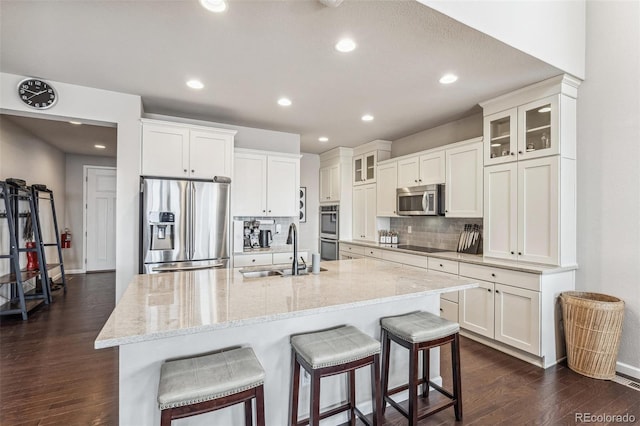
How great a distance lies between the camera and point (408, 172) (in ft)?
14.7

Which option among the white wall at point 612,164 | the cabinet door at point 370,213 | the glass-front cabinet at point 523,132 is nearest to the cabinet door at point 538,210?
the glass-front cabinet at point 523,132

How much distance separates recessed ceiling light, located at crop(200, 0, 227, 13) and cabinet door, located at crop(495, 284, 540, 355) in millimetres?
3272

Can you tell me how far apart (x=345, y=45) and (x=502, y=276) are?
2542mm

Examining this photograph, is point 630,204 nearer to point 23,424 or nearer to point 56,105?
point 23,424

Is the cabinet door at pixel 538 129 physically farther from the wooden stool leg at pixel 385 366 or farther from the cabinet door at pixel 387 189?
the wooden stool leg at pixel 385 366

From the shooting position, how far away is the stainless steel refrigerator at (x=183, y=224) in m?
3.17

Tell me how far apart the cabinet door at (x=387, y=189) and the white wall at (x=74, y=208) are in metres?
6.45

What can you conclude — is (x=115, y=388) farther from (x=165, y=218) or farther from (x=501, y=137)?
(x=501, y=137)

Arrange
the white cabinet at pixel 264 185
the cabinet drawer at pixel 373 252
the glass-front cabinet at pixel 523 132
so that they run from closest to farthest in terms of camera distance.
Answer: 1. the glass-front cabinet at pixel 523 132
2. the white cabinet at pixel 264 185
3. the cabinet drawer at pixel 373 252

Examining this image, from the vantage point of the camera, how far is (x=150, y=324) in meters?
1.28

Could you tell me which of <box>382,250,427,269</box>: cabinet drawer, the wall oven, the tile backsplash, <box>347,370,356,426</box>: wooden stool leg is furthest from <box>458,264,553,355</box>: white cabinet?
the wall oven

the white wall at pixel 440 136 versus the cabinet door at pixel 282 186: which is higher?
the white wall at pixel 440 136

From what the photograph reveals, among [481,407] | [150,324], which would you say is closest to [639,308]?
[481,407]

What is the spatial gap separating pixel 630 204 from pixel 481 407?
2.14 metres
